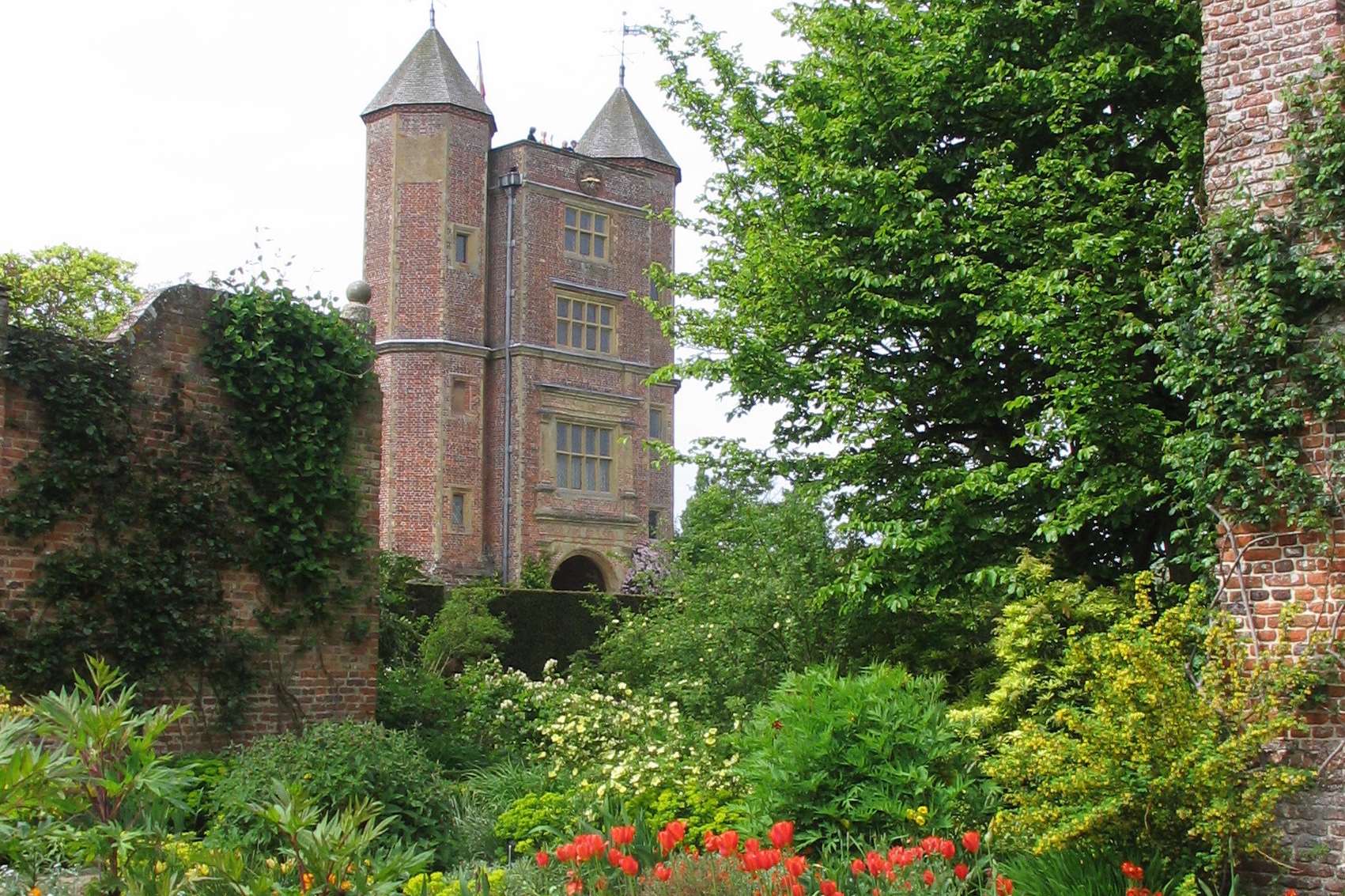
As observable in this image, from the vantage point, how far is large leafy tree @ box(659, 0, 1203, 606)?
10.8 meters

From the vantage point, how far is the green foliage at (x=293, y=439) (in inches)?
434

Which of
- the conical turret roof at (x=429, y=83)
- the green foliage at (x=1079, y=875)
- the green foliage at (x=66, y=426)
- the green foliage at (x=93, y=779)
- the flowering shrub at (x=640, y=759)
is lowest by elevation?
the green foliage at (x=1079, y=875)

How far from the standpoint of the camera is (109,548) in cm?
1014

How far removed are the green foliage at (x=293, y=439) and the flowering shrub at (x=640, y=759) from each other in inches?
90.9

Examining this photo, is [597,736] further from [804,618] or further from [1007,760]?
[1007,760]

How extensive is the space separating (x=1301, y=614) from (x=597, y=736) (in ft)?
19.4

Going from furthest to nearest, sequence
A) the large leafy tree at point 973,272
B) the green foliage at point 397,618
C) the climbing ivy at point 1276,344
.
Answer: the green foliage at point 397,618 < the large leafy tree at point 973,272 < the climbing ivy at point 1276,344

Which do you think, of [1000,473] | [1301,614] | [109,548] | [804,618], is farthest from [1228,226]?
[109,548]

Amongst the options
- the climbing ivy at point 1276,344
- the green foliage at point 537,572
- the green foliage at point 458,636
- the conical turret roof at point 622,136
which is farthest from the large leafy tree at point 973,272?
the conical turret roof at point 622,136

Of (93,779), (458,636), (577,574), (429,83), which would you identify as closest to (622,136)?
(429,83)

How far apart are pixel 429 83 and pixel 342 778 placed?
2621 centimetres

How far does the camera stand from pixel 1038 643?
9.66m

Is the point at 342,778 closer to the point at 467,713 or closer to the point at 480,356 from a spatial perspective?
the point at 467,713

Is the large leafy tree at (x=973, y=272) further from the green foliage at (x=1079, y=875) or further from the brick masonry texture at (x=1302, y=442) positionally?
the green foliage at (x=1079, y=875)
